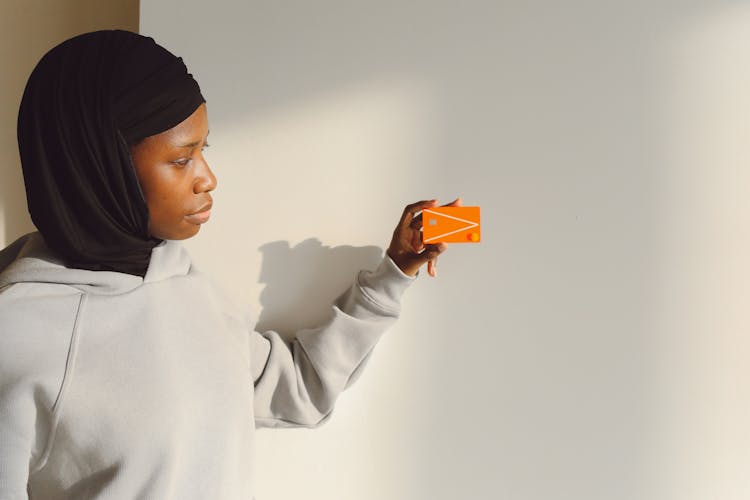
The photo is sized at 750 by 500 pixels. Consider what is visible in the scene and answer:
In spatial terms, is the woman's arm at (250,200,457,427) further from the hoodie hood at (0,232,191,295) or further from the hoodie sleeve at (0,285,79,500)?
the hoodie sleeve at (0,285,79,500)

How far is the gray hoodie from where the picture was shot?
865 millimetres

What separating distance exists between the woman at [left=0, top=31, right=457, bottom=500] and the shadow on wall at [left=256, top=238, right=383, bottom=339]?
0.15m

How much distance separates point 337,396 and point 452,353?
0.17 metres

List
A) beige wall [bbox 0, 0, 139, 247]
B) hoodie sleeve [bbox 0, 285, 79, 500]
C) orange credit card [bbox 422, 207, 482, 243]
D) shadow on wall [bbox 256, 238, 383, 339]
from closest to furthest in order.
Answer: hoodie sleeve [bbox 0, 285, 79, 500]
orange credit card [bbox 422, 207, 482, 243]
shadow on wall [bbox 256, 238, 383, 339]
beige wall [bbox 0, 0, 139, 247]

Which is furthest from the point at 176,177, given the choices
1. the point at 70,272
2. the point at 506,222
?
the point at 506,222

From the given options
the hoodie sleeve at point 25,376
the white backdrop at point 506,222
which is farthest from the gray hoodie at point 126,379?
the white backdrop at point 506,222

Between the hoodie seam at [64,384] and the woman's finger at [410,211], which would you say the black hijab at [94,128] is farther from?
the woman's finger at [410,211]

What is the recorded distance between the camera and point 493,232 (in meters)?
1.07

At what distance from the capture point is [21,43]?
1.59 m

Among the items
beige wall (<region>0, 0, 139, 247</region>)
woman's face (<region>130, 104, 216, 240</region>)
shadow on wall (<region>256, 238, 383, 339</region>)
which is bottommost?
shadow on wall (<region>256, 238, 383, 339</region>)

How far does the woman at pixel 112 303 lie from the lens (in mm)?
859

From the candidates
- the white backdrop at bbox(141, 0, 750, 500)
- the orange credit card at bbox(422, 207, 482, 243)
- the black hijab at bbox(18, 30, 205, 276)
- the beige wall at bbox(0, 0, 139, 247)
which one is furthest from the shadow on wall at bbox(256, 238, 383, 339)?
the beige wall at bbox(0, 0, 139, 247)

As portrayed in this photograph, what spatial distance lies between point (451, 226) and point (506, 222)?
0.11 metres

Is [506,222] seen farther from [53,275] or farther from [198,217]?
[53,275]
